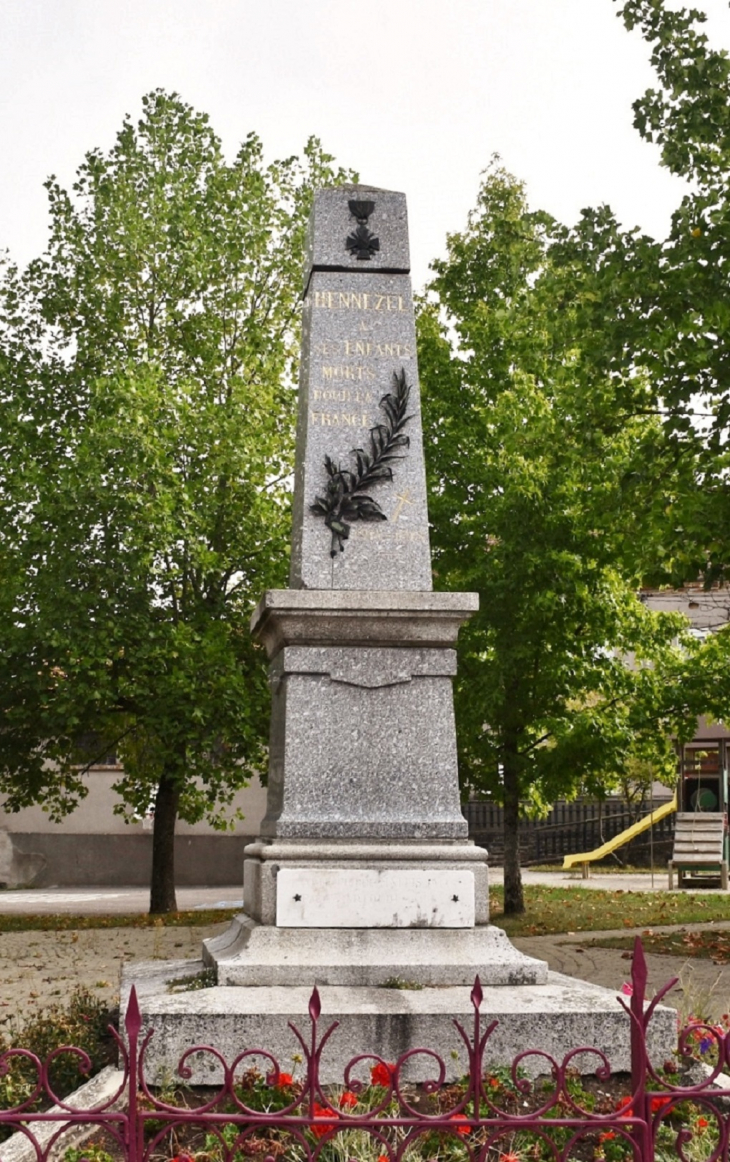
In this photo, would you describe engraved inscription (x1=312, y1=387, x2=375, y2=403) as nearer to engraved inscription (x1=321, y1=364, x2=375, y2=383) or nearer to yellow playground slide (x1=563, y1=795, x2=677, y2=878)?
engraved inscription (x1=321, y1=364, x2=375, y2=383)

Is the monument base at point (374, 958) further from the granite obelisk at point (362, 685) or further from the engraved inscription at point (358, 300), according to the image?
the engraved inscription at point (358, 300)

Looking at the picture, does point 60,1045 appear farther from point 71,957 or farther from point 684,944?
point 684,944

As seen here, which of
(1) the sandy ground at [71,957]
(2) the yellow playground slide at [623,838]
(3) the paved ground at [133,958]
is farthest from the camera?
(2) the yellow playground slide at [623,838]

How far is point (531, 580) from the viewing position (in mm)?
16125

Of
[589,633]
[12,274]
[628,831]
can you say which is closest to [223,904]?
[589,633]

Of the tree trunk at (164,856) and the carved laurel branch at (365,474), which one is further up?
the carved laurel branch at (365,474)

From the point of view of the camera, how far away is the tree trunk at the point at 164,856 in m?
18.3

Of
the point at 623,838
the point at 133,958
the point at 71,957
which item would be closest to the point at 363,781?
the point at 133,958

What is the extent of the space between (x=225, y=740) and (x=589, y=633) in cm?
486

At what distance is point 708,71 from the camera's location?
1209cm

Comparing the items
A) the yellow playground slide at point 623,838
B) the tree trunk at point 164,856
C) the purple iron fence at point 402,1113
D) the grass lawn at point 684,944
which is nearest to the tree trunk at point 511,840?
the grass lawn at point 684,944

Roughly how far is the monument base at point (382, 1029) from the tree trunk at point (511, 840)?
1077 cm

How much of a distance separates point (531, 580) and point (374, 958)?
33.0ft

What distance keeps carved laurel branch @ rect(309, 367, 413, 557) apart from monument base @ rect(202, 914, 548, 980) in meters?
2.10
